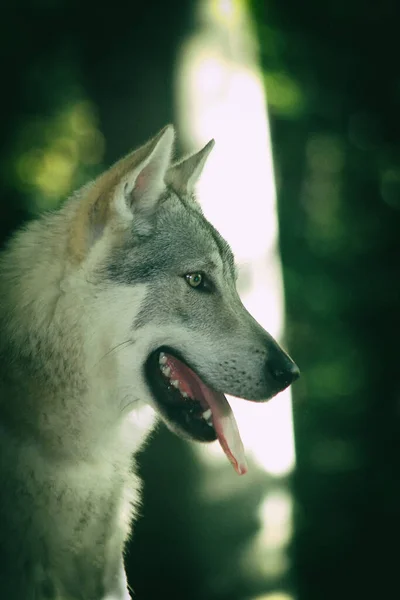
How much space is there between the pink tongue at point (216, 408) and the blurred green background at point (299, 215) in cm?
85

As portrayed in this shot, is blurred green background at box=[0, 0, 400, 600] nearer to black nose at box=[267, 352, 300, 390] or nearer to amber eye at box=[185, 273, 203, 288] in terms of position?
amber eye at box=[185, 273, 203, 288]

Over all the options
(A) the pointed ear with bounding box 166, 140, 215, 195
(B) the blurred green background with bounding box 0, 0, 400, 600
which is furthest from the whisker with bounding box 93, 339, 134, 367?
(B) the blurred green background with bounding box 0, 0, 400, 600

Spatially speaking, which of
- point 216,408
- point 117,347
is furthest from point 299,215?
point 117,347

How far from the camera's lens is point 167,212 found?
5.76 feet

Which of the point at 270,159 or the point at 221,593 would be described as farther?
the point at 270,159

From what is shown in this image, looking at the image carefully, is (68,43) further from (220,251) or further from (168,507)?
(168,507)

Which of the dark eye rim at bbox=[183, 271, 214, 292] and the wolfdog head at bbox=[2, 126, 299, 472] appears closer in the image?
the wolfdog head at bbox=[2, 126, 299, 472]

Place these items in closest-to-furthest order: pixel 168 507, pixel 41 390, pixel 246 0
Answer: pixel 41 390, pixel 168 507, pixel 246 0

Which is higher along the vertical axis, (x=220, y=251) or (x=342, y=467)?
(x=220, y=251)

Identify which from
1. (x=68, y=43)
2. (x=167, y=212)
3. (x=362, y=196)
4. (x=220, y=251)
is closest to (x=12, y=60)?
(x=68, y=43)

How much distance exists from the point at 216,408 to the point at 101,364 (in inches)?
13.5

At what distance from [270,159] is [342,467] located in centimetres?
175

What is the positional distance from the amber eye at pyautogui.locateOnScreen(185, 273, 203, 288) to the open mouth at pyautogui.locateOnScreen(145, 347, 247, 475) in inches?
8.2

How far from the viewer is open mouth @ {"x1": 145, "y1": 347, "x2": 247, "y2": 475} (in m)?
1.65
